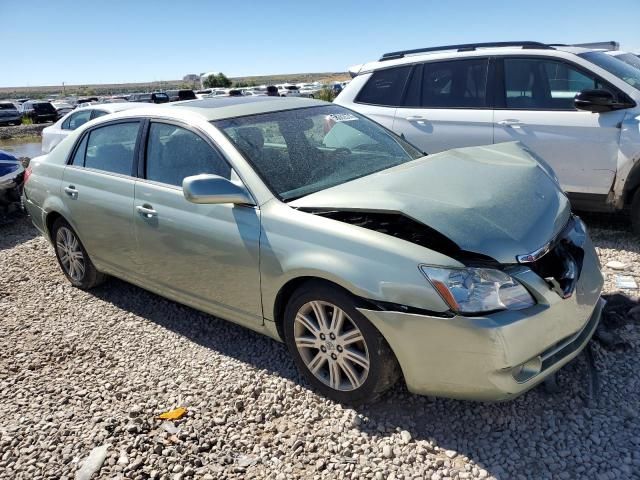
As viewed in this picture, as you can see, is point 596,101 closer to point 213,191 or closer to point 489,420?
point 489,420

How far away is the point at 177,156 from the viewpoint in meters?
3.71

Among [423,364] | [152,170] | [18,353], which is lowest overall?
[18,353]

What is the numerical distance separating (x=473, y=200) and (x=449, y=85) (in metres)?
3.44

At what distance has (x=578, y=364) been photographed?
10.4 ft

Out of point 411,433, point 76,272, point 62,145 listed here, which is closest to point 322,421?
point 411,433

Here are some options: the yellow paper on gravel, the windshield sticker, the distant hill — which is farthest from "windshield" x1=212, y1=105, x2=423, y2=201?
the distant hill

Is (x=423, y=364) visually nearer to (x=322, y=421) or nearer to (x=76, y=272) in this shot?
(x=322, y=421)

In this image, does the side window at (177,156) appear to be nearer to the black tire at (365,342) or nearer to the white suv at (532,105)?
the black tire at (365,342)

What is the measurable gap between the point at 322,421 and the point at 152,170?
2134 mm

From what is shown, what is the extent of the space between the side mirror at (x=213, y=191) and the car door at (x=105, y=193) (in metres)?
1.06

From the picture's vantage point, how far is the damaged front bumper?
2.43 m

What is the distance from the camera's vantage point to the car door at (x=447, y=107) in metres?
5.66

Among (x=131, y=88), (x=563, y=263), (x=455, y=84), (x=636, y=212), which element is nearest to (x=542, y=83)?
(x=455, y=84)

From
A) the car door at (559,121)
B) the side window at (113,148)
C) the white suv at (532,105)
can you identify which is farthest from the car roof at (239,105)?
the car door at (559,121)
